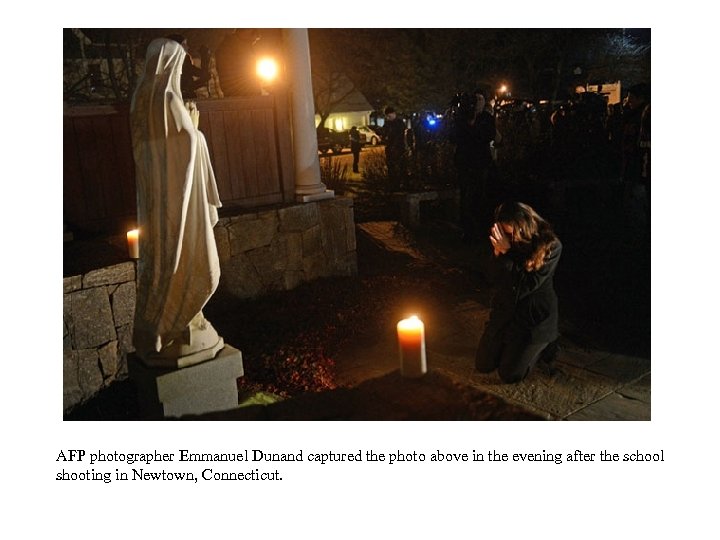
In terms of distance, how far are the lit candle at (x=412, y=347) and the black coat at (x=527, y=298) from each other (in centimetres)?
114

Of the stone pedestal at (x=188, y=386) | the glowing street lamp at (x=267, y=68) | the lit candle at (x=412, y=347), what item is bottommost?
the stone pedestal at (x=188, y=386)

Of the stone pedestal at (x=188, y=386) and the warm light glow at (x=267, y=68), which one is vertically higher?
the warm light glow at (x=267, y=68)

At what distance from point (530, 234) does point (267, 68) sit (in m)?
3.66

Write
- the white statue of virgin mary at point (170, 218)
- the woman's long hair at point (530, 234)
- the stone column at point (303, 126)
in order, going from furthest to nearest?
the stone column at point (303, 126), the woman's long hair at point (530, 234), the white statue of virgin mary at point (170, 218)

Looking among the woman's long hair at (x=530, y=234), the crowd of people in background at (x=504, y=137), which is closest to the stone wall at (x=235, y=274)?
the crowd of people in background at (x=504, y=137)

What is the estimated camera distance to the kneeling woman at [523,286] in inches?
163

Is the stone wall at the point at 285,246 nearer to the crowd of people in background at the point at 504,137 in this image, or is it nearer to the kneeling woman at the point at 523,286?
the crowd of people in background at the point at 504,137

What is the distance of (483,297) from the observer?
621 cm

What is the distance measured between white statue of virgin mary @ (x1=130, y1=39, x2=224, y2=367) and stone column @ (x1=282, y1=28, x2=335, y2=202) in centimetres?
314

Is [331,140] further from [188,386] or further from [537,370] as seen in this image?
[188,386]

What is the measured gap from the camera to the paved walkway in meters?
3.87

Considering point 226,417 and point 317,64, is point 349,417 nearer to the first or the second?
point 226,417

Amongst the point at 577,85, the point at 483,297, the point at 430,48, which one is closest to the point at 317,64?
the point at 430,48

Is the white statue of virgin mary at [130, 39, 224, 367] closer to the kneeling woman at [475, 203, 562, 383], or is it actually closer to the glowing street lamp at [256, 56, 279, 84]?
the kneeling woman at [475, 203, 562, 383]
